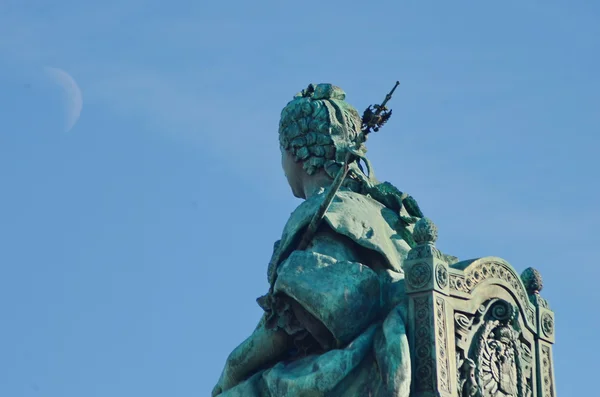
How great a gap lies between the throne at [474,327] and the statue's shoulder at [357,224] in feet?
1.84

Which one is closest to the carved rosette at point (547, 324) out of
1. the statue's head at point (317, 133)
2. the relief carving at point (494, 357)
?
the relief carving at point (494, 357)

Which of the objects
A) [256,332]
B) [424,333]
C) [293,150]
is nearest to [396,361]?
[424,333]

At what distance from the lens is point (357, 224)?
20172 millimetres

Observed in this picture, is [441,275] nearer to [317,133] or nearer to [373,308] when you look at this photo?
[373,308]

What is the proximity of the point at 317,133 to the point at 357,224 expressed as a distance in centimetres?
126

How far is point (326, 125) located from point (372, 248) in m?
1.53

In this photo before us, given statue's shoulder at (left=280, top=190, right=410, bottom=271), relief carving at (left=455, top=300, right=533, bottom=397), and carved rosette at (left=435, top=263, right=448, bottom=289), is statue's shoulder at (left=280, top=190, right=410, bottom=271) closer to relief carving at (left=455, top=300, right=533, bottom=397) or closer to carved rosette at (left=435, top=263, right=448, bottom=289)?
carved rosette at (left=435, top=263, right=448, bottom=289)

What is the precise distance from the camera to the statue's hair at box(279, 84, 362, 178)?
2089cm

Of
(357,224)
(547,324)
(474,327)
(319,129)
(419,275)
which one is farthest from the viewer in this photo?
(319,129)

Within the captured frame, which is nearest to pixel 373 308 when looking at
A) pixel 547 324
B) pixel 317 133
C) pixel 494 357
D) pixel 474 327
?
pixel 474 327

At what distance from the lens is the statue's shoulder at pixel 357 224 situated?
65.9ft

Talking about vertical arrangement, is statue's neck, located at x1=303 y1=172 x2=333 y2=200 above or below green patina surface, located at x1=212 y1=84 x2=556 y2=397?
above

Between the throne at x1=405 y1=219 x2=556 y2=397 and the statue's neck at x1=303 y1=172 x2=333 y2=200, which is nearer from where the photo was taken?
the throne at x1=405 y1=219 x2=556 y2=397

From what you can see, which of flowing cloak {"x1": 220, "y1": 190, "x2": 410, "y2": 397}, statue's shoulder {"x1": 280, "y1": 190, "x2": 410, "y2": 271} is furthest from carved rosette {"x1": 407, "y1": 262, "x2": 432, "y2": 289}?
statue's shoulder {"x1": 280, "y1": 190, "x2": 410, "y2": 271}
